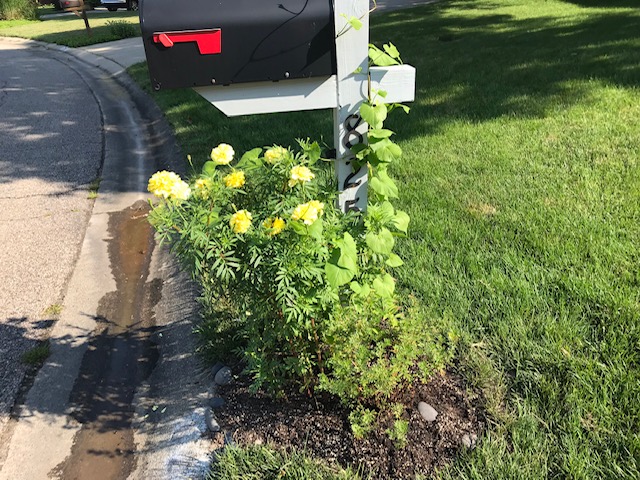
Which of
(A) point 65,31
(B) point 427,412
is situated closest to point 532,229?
(B) point 427,412

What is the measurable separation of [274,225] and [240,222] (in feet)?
0.35

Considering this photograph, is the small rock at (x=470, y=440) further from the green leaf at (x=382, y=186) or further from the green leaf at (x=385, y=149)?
the green leaf at (x=385, y=149)

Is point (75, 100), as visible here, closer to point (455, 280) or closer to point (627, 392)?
point (455, 280)

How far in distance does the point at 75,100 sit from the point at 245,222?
27.4ft

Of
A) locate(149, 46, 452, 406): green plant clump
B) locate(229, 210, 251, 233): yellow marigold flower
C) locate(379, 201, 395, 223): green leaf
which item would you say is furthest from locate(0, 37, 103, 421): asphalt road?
locate(379, 201, 395, 223): green leaf

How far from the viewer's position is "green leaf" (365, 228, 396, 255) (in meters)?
1.70

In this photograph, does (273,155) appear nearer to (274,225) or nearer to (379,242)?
(274,225)

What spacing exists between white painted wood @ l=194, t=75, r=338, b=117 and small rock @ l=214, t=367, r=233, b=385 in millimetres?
1215

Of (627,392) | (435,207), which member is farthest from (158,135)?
(627,392)

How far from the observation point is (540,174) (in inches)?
142

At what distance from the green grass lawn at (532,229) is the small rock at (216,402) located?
3.30 ft

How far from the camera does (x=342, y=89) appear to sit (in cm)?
189

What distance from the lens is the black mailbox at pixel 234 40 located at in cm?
166

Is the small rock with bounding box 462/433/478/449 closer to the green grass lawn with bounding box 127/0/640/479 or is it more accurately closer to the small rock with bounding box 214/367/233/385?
the green grass lawn with bounding box 127/0/640/479
